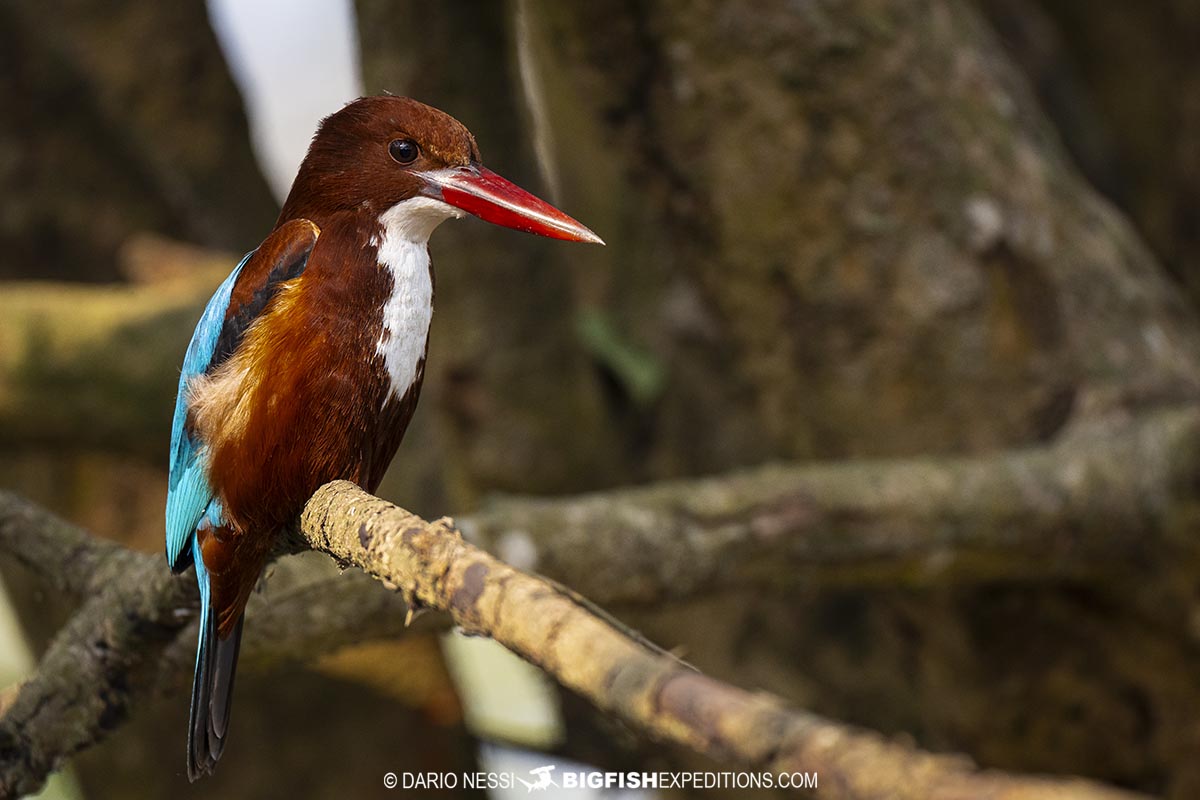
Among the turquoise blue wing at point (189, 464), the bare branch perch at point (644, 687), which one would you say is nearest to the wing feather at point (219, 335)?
the turquoise blue wing at point (189, 464)

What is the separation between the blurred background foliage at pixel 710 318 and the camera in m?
3.05

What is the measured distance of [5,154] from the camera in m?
4.34

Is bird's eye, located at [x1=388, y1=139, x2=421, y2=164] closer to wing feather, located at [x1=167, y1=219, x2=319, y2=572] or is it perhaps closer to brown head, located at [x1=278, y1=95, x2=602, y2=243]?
brown head, located at [x1=278, y1=95, x2=602, y2=243]

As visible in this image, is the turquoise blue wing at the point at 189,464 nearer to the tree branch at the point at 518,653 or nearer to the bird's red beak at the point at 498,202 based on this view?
the tree branch at the point at 518,653

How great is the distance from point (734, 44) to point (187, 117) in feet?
6.10

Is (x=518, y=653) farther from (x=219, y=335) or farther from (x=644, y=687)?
(x=219, y=335)

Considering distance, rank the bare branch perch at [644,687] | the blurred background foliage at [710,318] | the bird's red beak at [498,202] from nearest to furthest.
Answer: the bare branch perch at [644,687] < the bird's red beak at [498,202] < the blurred background foliage at [710,318]

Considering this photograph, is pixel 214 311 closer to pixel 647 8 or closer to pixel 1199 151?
pixel 647 8

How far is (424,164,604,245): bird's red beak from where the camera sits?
151 cm

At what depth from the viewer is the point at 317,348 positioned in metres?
1.53

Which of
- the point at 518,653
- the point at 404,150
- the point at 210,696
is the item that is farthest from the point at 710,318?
the point at 518,653

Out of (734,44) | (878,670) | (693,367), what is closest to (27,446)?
(693,367)

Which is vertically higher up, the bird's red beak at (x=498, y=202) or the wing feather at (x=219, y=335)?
the bird's red beak at (x=498, y=202)

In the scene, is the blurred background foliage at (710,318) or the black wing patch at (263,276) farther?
the blurred background foliage at (710,318)
